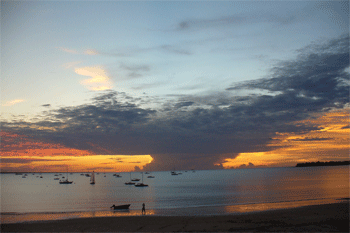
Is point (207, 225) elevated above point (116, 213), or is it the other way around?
point (207, 225)

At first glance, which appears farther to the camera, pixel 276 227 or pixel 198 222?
pixel 198 222

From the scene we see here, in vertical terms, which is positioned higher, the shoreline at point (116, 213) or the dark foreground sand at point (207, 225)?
the dark foreground sand at point (207, 225)

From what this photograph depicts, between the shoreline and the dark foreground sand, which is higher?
the dark foreground sand

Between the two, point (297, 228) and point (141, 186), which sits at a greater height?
point (297, 228)

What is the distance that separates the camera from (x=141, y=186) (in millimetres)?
133375

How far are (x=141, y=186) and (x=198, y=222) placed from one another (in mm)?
104871

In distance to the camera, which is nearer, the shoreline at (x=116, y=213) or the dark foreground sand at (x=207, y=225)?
the dark foreground sand at (x=207, y=225)

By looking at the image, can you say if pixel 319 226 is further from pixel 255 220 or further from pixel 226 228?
pixel 226 228

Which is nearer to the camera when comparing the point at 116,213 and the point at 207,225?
the point at 207,225

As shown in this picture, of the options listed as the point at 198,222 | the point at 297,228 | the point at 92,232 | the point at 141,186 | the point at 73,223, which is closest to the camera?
the point at 297,228

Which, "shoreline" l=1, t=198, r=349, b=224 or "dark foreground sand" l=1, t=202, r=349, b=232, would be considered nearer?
"dark foreground sand" l=1, t=202, r=349, b=232

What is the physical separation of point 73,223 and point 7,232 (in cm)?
752

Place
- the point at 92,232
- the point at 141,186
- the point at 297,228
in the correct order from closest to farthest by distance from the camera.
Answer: the point at 297,228 < the point at 92,232 < the point at 141,186

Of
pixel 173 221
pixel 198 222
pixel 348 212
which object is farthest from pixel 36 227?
pixel 348 212
